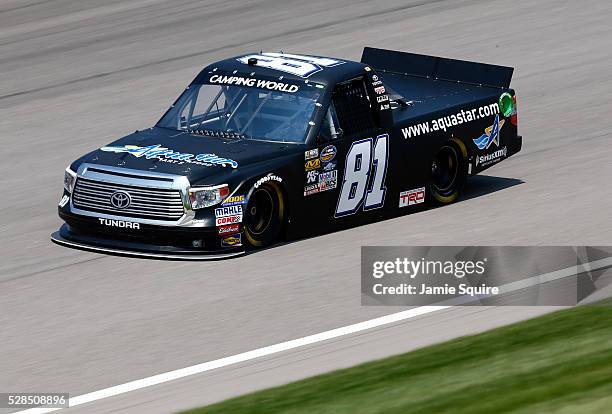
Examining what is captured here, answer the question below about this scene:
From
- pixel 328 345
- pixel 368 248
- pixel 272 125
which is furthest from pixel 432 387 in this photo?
pixel 272 125

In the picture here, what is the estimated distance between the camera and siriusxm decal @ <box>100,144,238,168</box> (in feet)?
37.7

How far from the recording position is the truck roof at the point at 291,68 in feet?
41.1

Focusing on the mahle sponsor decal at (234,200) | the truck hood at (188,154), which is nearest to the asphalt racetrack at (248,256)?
the mahle sponsor decal at (234,200)

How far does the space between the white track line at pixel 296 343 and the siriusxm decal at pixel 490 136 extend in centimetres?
293

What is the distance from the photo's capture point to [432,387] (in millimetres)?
8109

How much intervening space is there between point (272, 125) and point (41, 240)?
235cm

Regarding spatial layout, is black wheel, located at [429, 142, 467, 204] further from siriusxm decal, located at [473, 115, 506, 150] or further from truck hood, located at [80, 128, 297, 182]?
truck hood, located at [80, 128, 297, 182]

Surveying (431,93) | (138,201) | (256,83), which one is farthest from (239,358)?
(431,93)

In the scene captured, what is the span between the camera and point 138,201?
37.1 feet

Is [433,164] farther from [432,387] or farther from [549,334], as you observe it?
[432,387]

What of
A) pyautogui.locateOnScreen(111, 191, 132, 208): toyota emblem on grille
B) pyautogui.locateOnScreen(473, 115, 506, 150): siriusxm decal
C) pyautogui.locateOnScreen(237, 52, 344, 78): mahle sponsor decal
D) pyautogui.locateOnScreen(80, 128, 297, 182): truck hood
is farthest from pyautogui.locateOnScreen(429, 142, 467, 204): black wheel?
pyautogui.locateOnScreen(111, 191, 132, 208): toyota emblem on grille

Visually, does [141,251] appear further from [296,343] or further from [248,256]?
[296,343]

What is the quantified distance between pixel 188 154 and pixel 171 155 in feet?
0.49

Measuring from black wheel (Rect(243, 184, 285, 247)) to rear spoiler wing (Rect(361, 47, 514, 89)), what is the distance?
3.45 metres
